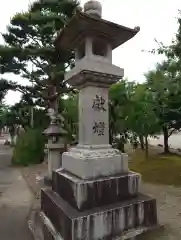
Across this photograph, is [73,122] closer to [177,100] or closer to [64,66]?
[64,66]

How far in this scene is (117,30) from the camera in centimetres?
313

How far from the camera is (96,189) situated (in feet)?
9.34

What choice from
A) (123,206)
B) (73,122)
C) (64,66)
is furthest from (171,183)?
(73,122)

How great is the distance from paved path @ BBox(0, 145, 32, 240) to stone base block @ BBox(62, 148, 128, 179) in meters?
1.57

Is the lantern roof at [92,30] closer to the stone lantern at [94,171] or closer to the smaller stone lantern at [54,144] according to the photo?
the stone lantern at [94,171]

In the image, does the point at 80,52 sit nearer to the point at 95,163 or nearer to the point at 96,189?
the point at 95,163

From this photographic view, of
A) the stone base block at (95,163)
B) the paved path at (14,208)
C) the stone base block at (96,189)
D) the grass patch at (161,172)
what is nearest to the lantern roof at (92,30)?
the stone base block at (95,163)

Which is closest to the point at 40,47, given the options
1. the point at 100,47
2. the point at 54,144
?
the point at 54,144

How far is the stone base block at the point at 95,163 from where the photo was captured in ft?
9.57

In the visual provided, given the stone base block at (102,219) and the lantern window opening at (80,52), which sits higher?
the lantern window opening at (80,52)

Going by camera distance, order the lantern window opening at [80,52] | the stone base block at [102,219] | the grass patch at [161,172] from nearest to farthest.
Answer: the stone base block at [102,219]
the lantern window opening at [80,52]
the grass patch at [161,172]

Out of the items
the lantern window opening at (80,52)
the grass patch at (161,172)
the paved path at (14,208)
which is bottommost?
the paved path at (14,208)

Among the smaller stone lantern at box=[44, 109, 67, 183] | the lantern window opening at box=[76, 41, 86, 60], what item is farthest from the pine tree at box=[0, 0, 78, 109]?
the lantern window opening at box=[76, 41, 86, 60]

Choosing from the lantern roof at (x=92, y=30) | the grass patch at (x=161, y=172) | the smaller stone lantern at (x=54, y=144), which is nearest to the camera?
the lantern roof at (x=92, y=30)
